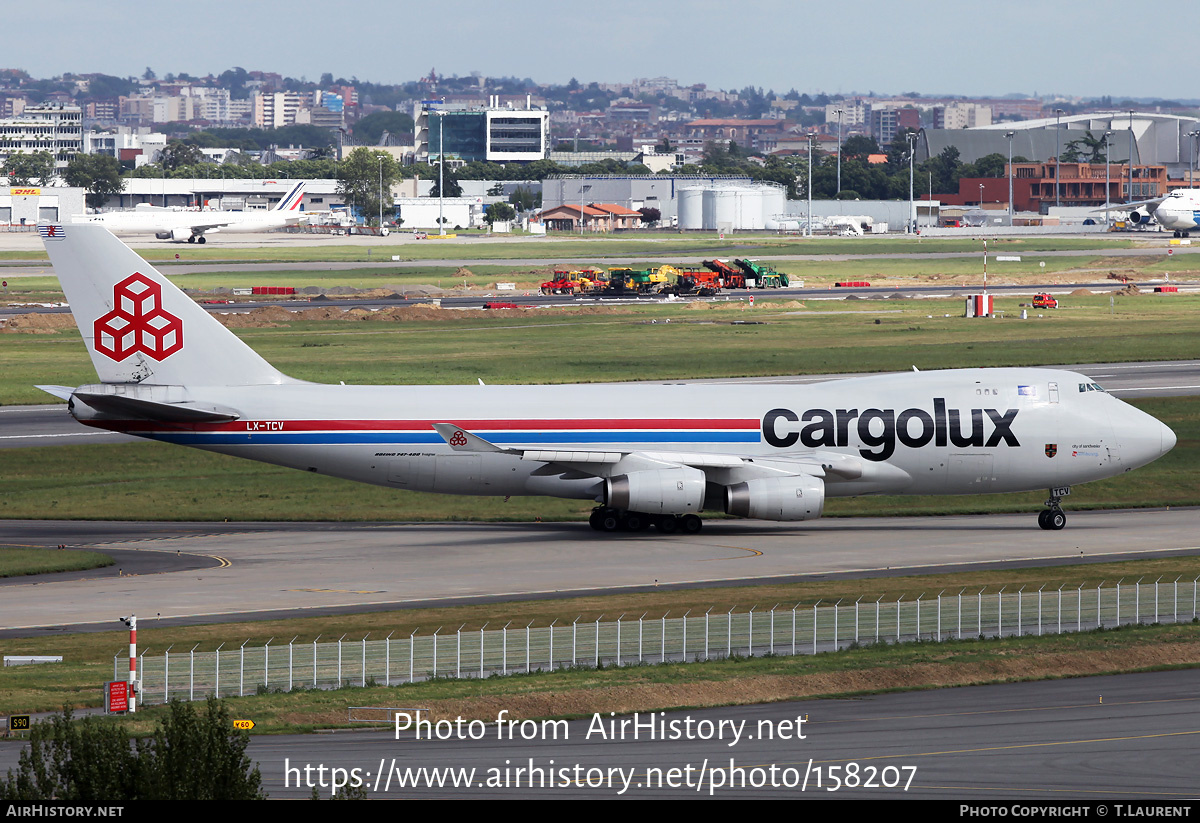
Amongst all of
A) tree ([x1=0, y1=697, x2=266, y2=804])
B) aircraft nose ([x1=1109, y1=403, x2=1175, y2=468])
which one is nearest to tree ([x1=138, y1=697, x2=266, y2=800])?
tree ([x1=0, y1=697, x2=266, y2=804])

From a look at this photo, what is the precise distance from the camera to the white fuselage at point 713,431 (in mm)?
54594

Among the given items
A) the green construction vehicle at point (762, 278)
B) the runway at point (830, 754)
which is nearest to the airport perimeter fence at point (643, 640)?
the runway at point (830, 754)

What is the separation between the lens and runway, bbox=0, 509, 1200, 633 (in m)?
44.2

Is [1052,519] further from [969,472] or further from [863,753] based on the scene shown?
[863,753]

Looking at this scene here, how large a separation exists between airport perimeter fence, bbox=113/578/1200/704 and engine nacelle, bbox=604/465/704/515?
12.0 metres

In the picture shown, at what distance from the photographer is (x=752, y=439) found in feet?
182

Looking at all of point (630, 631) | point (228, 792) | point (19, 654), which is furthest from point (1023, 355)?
point (228, 792)

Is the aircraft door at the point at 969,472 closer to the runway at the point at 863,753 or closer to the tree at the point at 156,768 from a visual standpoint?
the runway at the point at 863,753

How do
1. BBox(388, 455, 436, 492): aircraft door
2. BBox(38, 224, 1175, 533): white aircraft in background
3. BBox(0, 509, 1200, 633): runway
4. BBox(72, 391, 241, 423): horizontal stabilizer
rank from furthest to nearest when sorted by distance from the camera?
BBox(388, 455, 436, 492): aircraft door → BBox(38, 224, 1175, 533): white aircraft in background → BBox(72, 391, 241, 423): horizontal stabilizer → BBox(0, 509, 1200, 633): runway

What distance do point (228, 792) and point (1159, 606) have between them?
29.1 metres

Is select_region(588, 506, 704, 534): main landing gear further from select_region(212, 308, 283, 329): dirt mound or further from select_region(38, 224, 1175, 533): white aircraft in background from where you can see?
select_region(212, 308, 283, 329): dirt mound

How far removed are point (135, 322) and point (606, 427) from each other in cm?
1757

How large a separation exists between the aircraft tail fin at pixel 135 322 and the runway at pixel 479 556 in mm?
6241
